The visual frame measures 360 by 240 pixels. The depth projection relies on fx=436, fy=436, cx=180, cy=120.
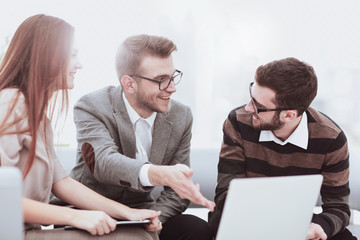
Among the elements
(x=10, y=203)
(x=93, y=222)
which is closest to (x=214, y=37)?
(x=93, y=222)

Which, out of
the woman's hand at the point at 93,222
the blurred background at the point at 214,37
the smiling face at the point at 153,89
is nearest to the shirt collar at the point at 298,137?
the smiling face at the point at 153,89

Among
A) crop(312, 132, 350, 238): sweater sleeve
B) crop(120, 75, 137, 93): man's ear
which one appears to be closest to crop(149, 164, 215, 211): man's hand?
crop(120, 75, 137, 93): man's ear

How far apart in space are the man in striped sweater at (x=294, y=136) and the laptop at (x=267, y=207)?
627mm

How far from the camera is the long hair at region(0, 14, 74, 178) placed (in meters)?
1.47

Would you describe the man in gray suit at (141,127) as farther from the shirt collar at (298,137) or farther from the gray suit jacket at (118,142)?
the shirt collar at (298,137)

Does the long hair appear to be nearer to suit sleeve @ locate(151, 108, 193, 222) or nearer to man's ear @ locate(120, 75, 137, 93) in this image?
man's ear @ locate(120, 75, 137, 93)

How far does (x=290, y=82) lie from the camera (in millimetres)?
1975

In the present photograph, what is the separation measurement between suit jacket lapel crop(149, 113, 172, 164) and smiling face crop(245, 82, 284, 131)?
0.40 metres

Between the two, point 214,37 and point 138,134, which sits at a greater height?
point 214,37

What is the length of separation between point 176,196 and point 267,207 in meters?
0.88

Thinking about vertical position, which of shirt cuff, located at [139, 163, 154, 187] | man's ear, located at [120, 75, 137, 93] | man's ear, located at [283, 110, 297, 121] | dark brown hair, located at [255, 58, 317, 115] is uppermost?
dark brown hair, located at [255, 58, 317, 115]

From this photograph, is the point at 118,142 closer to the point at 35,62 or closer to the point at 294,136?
the point at 35,62

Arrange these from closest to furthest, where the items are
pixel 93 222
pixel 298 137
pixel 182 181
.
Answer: pixel 93 222
pixel 182 181
pixel 298 137

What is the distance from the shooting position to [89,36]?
131 inches
